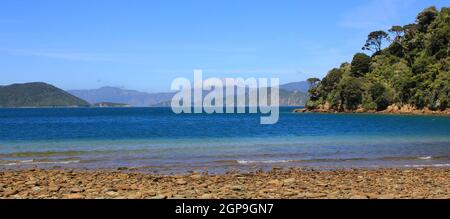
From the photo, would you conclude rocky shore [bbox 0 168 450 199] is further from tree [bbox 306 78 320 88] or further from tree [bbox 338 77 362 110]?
tree [bbox 306 78 320 88]

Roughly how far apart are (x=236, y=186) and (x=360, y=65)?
162 metres

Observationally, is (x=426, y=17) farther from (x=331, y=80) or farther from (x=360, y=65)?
(x=331, y=80)

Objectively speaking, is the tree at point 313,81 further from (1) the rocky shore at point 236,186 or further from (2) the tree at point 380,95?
(1) the rocky shore at point 236,186

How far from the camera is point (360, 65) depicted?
16975 cm

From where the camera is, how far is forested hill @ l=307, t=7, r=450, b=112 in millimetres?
130375

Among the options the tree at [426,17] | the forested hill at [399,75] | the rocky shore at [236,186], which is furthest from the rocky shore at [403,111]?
the rocky shore at [236,186]

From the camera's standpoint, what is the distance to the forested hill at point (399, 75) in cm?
13038

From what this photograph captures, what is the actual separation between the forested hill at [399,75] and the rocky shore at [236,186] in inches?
4494
